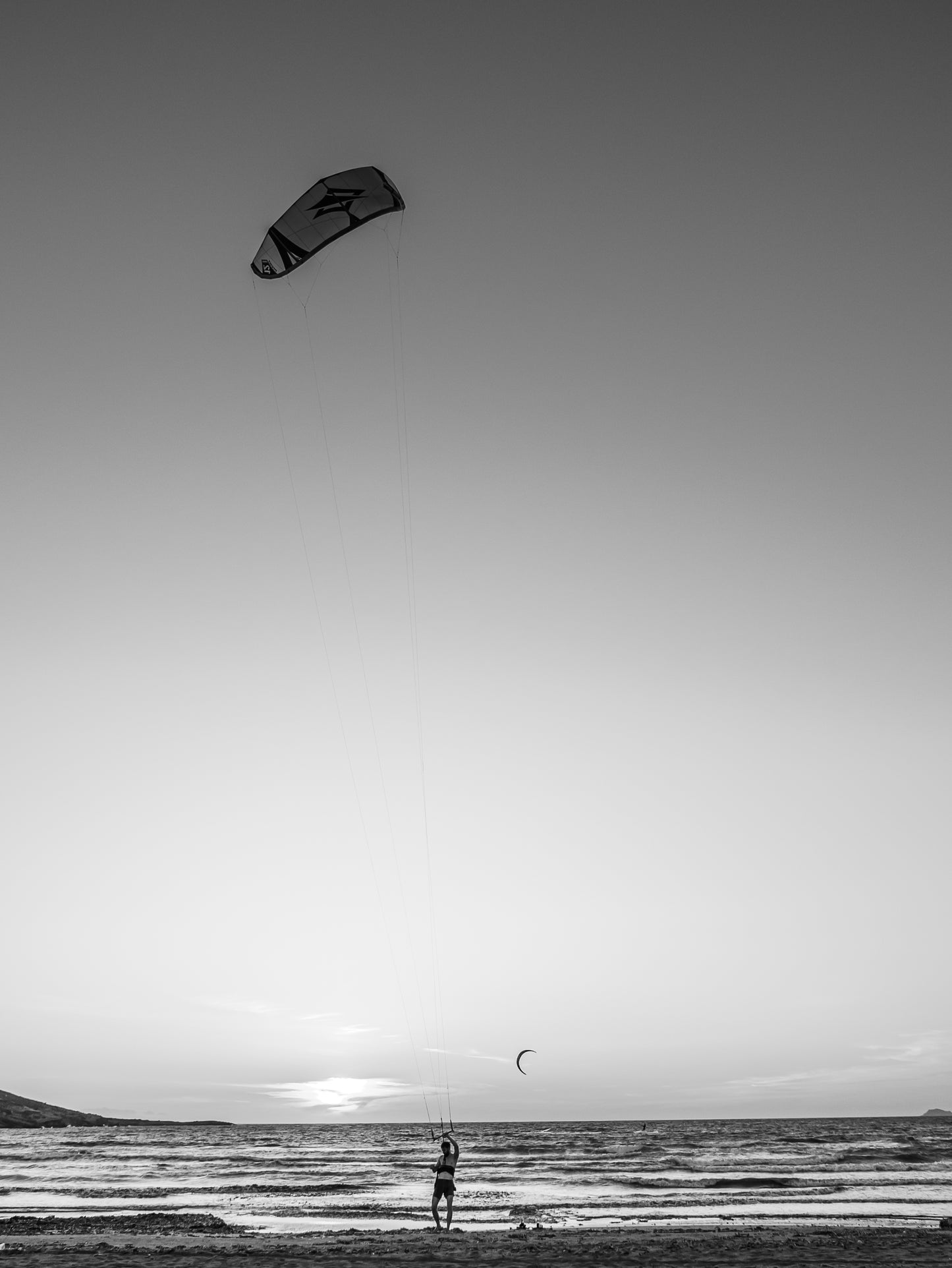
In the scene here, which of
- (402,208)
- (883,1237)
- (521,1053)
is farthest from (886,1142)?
(402,208)

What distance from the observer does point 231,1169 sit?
34.1 meters

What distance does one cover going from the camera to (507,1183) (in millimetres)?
26078

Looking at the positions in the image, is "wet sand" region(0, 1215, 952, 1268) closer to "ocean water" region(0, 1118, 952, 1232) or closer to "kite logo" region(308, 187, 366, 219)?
"ocean water" region(0, 1118, 952, 1232)

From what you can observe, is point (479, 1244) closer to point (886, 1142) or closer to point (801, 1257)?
point (801, 1257)

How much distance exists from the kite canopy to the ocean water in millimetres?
17663

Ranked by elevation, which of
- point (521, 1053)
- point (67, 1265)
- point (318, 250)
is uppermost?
point (318, 250)

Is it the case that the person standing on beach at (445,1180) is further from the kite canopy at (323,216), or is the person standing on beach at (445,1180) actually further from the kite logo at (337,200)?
the kite logo at (337,200)


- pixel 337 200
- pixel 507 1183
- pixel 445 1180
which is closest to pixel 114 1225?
pixel 445 1180

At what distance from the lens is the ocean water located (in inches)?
725

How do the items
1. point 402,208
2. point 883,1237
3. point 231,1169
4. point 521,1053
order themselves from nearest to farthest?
point 883,1237, point 402,208, point 521,1053, point 231,1169

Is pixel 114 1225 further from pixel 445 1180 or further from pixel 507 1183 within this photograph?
pixel 507 1183

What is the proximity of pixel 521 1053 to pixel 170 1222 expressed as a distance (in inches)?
337

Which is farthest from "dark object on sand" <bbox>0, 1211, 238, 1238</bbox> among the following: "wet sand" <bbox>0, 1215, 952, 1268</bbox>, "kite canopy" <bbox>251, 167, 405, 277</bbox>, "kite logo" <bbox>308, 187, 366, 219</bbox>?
"kite logo" <bbox>308, 187, 366, 219</bbox>

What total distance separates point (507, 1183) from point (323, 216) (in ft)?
85.9
